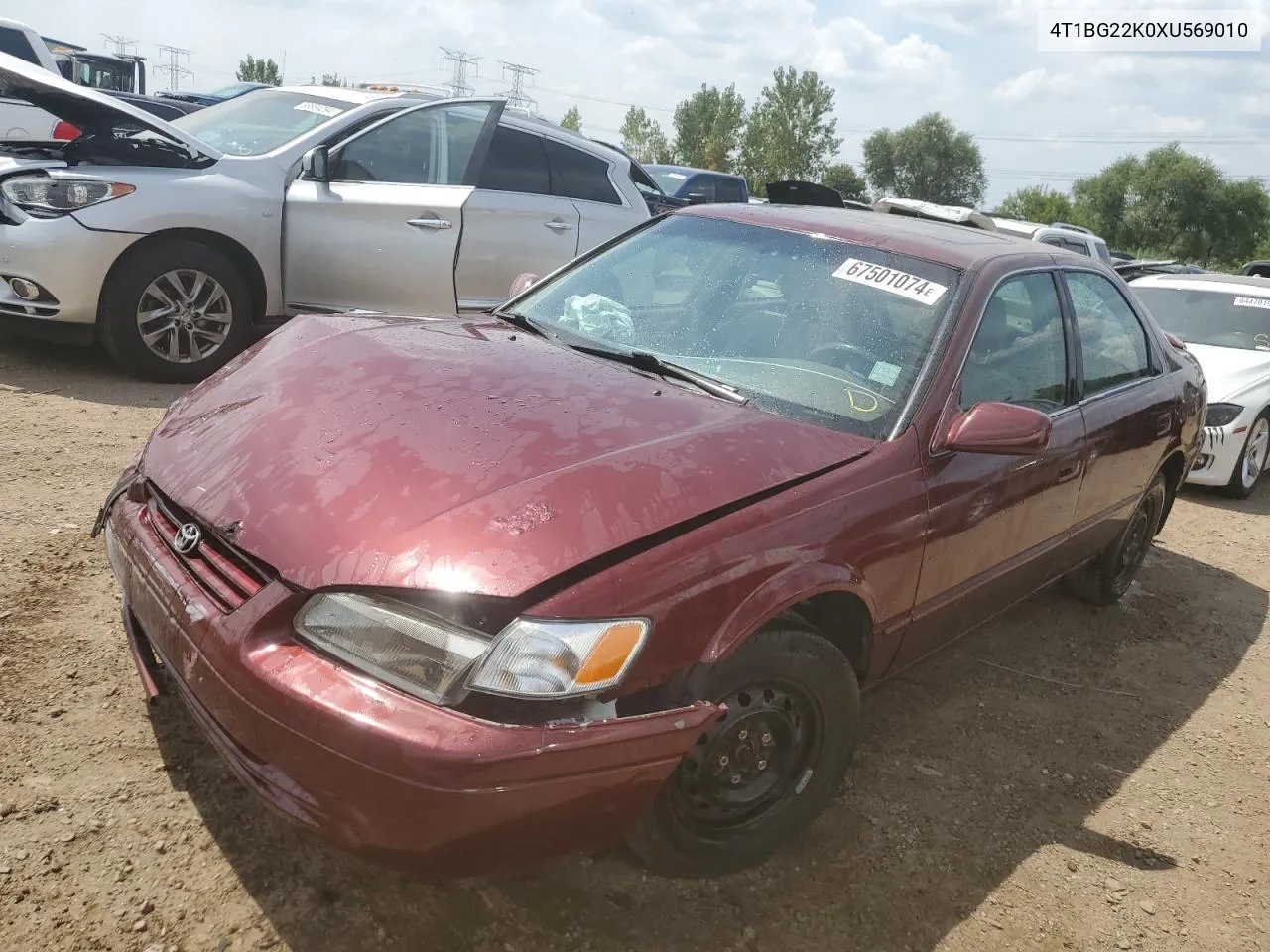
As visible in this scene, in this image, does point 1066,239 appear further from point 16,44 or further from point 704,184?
point 16,44

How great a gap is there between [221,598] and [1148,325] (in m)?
3.85

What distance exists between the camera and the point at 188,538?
2203 millimetres

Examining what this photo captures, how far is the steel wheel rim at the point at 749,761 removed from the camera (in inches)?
88.0

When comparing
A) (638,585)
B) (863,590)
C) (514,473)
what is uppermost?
(514,473)

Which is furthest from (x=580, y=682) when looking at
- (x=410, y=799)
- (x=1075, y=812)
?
(x=1075, y=812)

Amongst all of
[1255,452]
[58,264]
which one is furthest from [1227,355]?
[58,264]

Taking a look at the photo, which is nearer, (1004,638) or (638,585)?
(638,585)

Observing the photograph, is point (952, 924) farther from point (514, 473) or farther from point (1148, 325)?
point (1148, 325)

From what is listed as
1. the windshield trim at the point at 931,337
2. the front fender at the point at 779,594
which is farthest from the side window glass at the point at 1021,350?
the front fender at the point at 779,594

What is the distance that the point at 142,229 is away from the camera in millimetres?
5395

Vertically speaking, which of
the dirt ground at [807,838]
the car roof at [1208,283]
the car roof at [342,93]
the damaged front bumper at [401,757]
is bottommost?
the dirt ground at [807,838]

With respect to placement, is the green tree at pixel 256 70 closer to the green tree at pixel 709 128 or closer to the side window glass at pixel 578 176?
the green tree at pixel 709 128

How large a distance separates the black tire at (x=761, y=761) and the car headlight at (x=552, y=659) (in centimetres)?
29

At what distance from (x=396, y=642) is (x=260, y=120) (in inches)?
225
